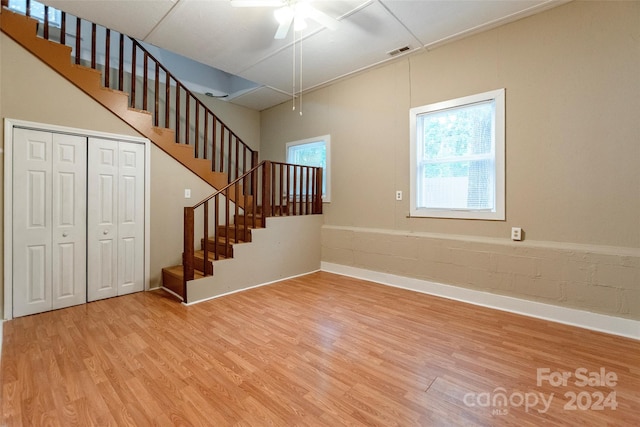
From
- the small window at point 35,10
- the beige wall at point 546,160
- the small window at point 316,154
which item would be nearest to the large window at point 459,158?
the beige wall at point 546,160

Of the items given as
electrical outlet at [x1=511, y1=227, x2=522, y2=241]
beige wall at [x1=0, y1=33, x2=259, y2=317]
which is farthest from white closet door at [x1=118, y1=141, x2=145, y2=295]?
electrical outlet at [x1=511, y1=227, x2=522, y2=241]

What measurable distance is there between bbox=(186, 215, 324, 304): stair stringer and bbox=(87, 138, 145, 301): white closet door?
103cm

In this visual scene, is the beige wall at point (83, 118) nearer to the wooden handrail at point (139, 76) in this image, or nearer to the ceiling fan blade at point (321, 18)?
the wooden handrail at point (139, 76)

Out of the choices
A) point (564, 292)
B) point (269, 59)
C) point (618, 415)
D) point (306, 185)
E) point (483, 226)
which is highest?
point (269, 59)

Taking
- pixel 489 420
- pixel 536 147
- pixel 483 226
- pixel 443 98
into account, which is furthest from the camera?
pixel 443 98

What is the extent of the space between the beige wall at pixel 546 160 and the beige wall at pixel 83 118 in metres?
2.93

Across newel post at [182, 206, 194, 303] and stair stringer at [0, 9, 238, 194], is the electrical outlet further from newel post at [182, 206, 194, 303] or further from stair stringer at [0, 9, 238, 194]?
stair stringer at [0, 9, 238, 194]

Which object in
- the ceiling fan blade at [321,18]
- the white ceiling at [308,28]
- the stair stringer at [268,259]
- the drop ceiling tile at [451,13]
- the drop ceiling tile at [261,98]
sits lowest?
the stair stringer at [268,259]

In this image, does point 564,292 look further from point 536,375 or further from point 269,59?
point 269,59

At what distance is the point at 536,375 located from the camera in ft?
6.24

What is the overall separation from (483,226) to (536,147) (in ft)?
3.21

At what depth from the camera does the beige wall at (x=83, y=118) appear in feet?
8.98

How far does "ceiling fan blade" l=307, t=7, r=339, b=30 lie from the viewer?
8.11 feet

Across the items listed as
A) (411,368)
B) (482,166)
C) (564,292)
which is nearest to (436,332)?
(411,368)
